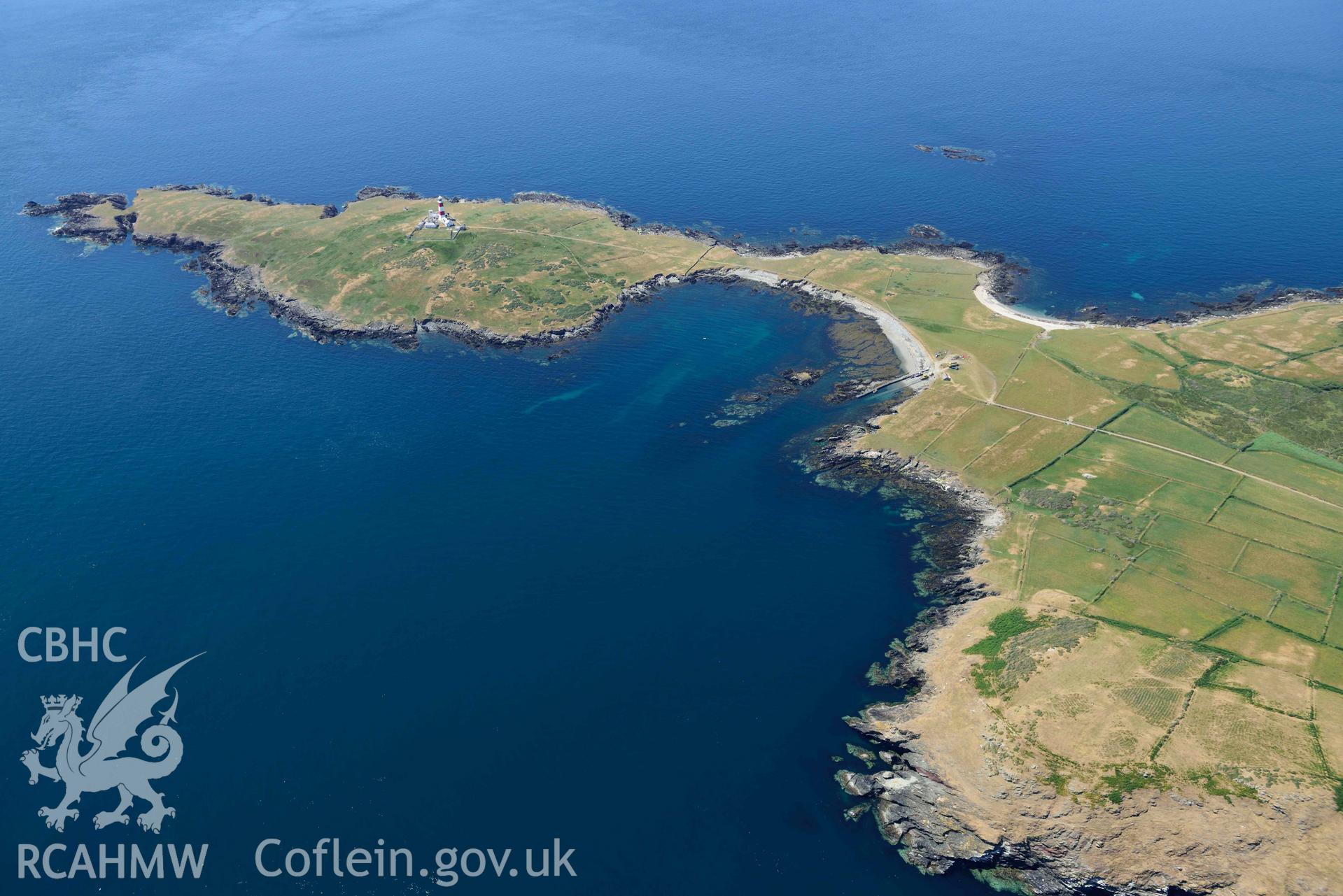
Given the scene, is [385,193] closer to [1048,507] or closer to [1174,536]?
[1048,507]

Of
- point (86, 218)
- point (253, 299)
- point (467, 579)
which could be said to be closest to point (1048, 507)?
point (467, 579)

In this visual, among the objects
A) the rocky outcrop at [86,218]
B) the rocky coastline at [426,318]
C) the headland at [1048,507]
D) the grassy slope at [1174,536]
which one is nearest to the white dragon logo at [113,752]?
the headland at [1048,507]

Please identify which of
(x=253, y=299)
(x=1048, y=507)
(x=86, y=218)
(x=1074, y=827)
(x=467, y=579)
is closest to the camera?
(x=1074, y=827)

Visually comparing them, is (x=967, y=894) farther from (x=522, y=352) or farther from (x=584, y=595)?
(x=522, y=352)

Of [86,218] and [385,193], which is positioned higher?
[385,193]

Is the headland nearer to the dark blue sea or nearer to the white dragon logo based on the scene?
the dark blue sea

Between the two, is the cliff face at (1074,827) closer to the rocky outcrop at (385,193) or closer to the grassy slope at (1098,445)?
the grassy slope at (1098,445)

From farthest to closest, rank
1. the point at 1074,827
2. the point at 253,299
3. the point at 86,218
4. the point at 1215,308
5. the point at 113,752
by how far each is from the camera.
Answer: the point at 86,218, the point at 253,299, the point at 1215,308, the point at 113,752, the point at 1074,827
